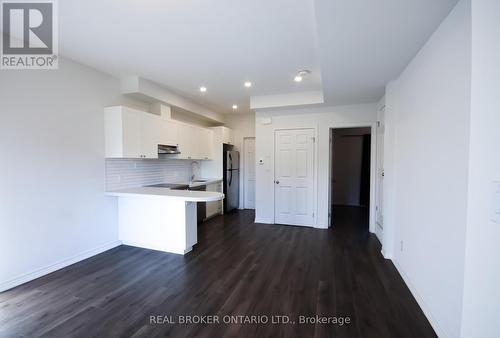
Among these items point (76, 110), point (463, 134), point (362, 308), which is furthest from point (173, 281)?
point (463, 134)

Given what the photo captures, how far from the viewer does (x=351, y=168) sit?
750 centimetres

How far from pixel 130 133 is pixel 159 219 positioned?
141 centimetres

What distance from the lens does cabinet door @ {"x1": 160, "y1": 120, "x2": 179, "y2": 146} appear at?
13.4 feet

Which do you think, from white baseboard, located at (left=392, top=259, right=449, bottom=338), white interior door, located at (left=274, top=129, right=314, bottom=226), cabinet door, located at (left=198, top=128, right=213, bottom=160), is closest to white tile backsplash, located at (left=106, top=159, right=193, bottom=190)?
cabinet door, located at (left=198, top=128, right=213, bottom=160)

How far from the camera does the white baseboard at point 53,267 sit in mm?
2396

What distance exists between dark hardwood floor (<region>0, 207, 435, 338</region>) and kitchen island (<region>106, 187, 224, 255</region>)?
156 millimetres

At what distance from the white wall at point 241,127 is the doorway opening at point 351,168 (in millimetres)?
2849

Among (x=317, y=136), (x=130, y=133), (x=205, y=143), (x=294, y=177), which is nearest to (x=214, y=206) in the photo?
(x=205, y=143)

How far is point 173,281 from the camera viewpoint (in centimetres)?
256

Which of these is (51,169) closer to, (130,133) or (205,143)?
(130,133)

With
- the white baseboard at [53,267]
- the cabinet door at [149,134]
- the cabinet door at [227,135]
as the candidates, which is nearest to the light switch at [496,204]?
the cabinet door at [149,134]

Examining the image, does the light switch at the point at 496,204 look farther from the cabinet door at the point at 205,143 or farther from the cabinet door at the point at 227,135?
the cabinet door at the point at 227,135

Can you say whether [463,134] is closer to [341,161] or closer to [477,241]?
[477,241]

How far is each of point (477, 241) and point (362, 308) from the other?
1.46m
